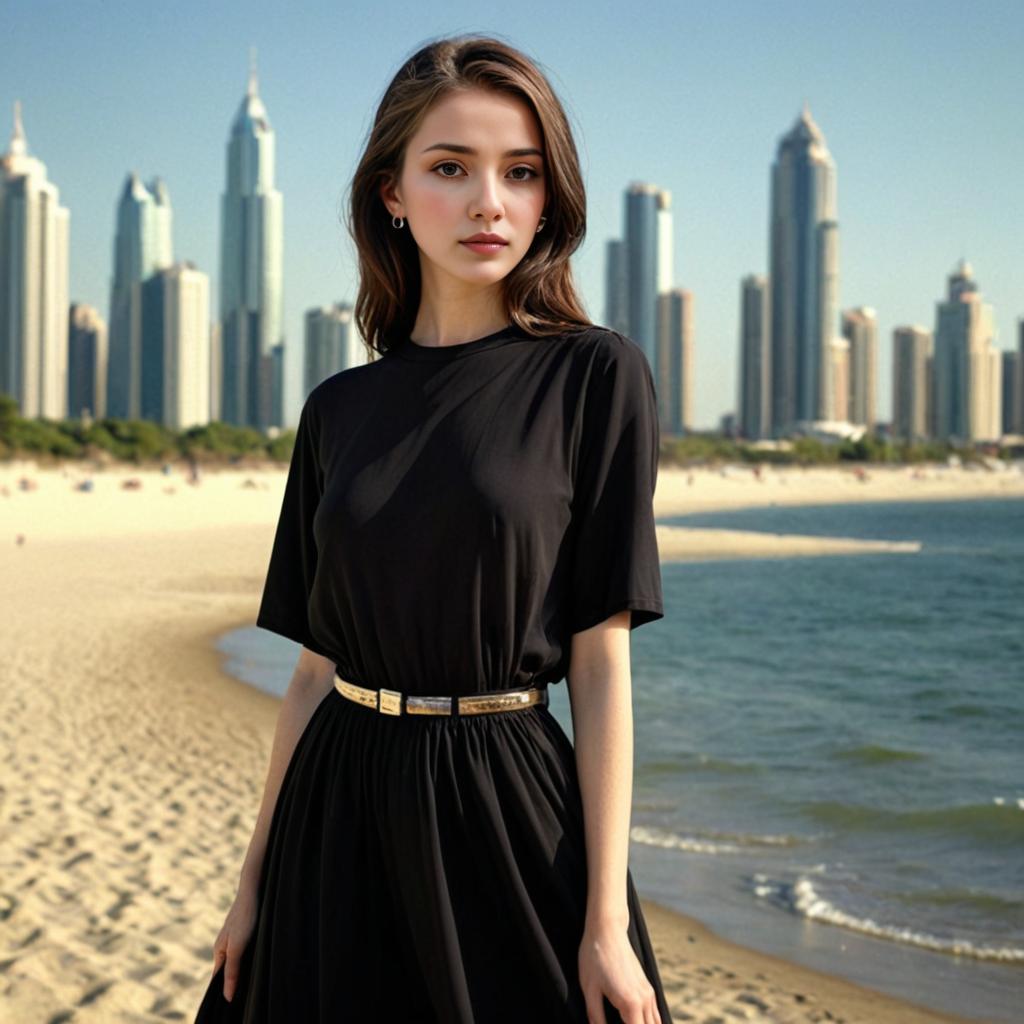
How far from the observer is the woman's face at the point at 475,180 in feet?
5.06

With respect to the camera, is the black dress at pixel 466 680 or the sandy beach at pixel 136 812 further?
the sandy beach at pixel 136 812

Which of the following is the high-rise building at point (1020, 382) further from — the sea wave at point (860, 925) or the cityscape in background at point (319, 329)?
the sea wave at point (860, 925)

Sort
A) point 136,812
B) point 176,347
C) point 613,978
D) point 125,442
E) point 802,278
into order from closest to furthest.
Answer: point 613,978 → point 136,812 → point 125,442 → point 176,347 → point 802,278

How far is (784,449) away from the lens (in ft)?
319

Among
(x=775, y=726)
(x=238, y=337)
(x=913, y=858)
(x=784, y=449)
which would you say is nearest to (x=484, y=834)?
(x=913, y=858)

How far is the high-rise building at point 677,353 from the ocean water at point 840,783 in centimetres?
12069

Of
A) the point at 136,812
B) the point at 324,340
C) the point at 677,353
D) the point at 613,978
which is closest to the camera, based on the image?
the point at 613,978

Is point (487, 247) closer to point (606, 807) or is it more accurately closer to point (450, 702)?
point (450, 702)

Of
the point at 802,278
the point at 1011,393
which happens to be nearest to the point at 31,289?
the point at 802,278


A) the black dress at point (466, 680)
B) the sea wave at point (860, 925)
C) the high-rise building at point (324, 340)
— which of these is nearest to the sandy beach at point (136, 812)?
the sea wave at point (860, 925)

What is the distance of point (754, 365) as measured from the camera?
465 feet

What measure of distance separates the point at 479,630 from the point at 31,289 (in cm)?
11215

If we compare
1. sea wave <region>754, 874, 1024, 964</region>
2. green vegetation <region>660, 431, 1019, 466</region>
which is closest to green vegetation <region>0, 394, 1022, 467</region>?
green vegetation <region>660, 431, 1019, 466</region>

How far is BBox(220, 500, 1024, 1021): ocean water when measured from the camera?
18.6ft
